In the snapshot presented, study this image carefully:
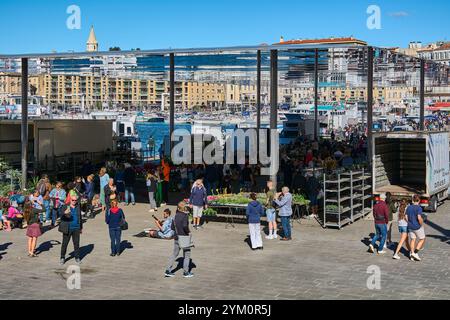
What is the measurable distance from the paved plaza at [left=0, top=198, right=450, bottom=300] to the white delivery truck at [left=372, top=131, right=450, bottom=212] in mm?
2724

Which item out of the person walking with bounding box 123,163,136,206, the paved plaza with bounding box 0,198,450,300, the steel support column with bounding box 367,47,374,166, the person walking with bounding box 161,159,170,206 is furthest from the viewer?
the person walking with bounding box 161,159,170,206

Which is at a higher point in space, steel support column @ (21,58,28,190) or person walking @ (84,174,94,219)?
steel support column @ (21,58,28,190)

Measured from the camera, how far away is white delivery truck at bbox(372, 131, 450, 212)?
66.4 feet

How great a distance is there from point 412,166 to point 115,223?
1242 centimetres

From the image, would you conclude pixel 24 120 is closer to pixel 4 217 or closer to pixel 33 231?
pixel 4 217

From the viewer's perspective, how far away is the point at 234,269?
13.5 m

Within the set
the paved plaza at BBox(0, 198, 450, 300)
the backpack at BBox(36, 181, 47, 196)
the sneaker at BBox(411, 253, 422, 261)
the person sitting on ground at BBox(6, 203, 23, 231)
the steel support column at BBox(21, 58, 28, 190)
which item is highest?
the steel support column at BBox(21, 58, 28, 190)

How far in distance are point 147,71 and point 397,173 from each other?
Answer: 17436 millimetres

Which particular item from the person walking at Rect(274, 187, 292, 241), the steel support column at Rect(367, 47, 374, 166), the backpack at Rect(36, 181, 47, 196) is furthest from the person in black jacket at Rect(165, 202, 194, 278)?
the steel support column at Rect(367, 47, 374, 166)

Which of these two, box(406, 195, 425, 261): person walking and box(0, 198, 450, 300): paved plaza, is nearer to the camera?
box(0, 198, 450, 300): paved plaza

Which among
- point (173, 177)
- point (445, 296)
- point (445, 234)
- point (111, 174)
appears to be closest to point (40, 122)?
point (111, 174)

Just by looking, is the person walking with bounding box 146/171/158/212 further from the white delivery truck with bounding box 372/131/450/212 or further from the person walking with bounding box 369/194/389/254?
the person walking with bounding box 369/194/389/254

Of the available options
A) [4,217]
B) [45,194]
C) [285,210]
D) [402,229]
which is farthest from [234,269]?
[45,194]
